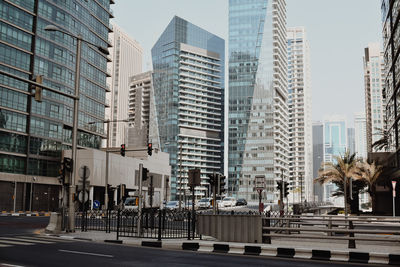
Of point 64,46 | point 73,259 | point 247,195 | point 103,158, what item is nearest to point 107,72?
point 64,46

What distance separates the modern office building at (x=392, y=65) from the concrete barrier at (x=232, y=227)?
103ft

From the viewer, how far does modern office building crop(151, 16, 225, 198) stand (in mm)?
183125

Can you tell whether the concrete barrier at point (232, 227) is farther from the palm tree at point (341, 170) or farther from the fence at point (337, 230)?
the palm tree at point (341, 170)

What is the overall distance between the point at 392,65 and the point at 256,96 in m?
124

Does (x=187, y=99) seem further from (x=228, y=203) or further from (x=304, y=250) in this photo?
(x=304, y=250)

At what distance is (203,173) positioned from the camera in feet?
615

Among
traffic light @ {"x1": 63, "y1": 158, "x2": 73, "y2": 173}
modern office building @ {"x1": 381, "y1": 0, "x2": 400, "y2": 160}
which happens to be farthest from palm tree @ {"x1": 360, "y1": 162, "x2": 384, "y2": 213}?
traffic light @ {"x1": 63, "y1": 158, "x2": 73, "y2": 173}

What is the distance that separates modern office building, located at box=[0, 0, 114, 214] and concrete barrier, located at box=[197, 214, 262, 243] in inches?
2043

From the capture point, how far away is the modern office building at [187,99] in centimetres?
18312

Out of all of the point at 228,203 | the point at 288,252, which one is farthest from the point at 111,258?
the point at 228,203

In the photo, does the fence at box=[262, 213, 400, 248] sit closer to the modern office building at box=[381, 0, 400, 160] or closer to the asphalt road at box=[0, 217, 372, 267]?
the asphalt road at box=[0, 217, 372, 267]

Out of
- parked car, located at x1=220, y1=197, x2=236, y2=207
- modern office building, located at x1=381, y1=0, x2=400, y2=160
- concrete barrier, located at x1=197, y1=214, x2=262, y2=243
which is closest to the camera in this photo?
concrete barrier, located at x1=197, y1=214, x2=262, y2=243

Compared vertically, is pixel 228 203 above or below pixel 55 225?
below

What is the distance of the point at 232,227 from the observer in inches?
635
